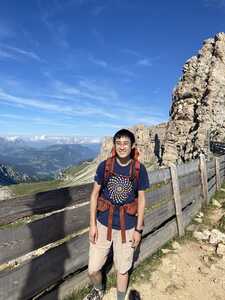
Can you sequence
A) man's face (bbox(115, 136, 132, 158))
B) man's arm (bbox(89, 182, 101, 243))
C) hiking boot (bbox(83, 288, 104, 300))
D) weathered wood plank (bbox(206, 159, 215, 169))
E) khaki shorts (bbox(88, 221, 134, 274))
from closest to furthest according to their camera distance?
1. man's face (bbox(115, 136, 132, 158))
2. man's arm (bbox(89, 182, 101, 243))
3. khaki shorts (bbox(88, 221, 134, 274))
4. hiking boot (bbox(83, 288, 104, 300))
5. weathered wood plank (bbox(206, 159, 215, 169))

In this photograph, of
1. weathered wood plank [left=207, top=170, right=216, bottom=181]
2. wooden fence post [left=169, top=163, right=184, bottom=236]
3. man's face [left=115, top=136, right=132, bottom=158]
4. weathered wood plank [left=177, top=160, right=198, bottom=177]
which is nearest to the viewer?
man's face [left=115, top=136, right=132, bottom=158]

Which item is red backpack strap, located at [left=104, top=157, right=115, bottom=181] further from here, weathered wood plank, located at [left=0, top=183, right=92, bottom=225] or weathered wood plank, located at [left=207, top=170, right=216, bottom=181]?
weathered wood plank, located at [left=207, top=170, right=216, bottom=181]

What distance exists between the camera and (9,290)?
5.40m

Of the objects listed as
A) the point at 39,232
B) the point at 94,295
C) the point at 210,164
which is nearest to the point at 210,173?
the point at 210,164

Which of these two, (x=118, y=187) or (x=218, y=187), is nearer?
(x=118, y=187)

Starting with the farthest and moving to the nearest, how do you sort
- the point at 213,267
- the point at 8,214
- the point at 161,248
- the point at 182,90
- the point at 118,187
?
the point at 182,90 → the point at 161,248 → the point at 213,267 → the point at 118,187 → the point at 8,214

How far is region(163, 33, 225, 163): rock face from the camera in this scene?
83.9 metres

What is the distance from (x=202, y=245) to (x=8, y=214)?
23.6 ft

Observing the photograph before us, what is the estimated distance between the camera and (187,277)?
856 cm

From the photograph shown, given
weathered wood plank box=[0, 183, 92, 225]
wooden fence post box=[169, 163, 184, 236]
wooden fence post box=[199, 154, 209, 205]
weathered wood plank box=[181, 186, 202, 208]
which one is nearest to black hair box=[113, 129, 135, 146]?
weathered wood plank box=[0, 183, 92, 225]

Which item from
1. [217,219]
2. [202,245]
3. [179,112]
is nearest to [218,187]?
[217,219]

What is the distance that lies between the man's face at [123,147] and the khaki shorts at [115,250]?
4.38ft

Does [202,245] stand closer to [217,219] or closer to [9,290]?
[217,219]

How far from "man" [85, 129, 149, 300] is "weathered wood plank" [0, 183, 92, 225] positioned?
637 mm
